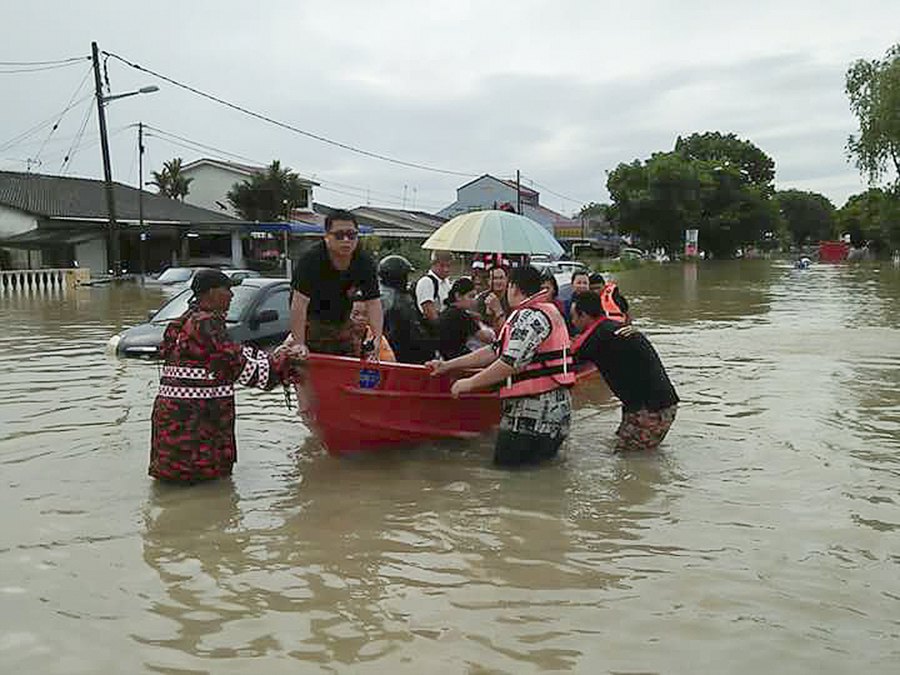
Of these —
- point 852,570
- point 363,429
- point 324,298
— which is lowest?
point 852,570

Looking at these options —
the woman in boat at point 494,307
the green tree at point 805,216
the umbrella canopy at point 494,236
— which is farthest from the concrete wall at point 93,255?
the green tree at point 805,216

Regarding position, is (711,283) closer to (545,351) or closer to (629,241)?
(545,351)

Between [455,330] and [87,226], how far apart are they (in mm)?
33931

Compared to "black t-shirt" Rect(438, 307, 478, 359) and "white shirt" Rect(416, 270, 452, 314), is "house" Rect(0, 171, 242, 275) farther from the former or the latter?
"black t-shirt" Rect(438, 307, 478, 359)

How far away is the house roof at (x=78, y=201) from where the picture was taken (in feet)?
119

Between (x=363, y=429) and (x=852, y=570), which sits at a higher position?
(x=363, y=429)

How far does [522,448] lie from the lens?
6.61 m

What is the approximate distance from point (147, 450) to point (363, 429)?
2.04 metres

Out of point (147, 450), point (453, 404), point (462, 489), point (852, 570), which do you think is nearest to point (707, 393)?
point (453, 404)

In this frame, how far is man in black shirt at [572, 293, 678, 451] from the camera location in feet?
22.9

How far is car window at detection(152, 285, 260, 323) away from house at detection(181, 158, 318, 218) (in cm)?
4214

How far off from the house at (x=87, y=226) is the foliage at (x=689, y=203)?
111 ft

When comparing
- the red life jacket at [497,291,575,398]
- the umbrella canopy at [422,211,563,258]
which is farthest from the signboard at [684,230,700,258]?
the red life jacket at [497,291,575,398]

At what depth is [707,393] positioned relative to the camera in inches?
408
